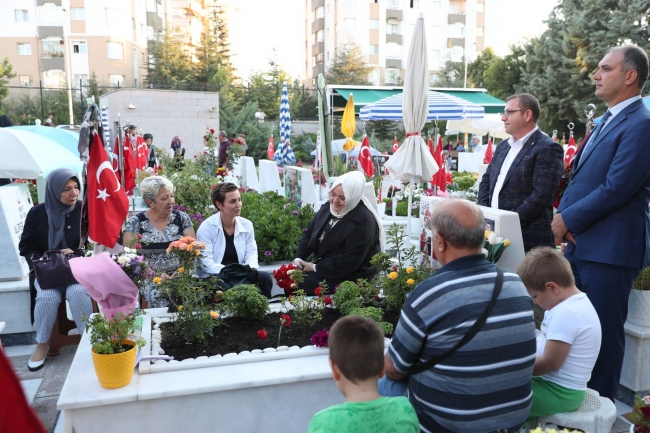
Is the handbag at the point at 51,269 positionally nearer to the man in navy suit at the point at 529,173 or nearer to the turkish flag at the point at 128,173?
the turkish flag at the point at 128,173

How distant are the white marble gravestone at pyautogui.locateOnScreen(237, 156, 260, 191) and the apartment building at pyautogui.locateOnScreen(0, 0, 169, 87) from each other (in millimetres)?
27255

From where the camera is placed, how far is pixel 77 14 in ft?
126

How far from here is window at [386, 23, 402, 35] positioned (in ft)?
156

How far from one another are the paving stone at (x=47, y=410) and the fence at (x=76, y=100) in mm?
25226

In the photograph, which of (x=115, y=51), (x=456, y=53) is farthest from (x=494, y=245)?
(x=456, y=53)

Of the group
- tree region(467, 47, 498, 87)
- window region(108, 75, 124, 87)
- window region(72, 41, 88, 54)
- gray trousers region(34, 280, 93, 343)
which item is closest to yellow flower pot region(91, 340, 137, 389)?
gray trousers region(34, 280, 93, 343)

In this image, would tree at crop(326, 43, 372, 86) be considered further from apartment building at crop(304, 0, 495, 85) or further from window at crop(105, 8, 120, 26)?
window at crop(105, 8, 120, 26)

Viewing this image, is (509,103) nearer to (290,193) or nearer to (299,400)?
(299,400)

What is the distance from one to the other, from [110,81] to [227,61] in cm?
861

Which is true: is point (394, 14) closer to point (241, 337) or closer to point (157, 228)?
point (157, 228)

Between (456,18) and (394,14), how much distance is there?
7016 millimetres

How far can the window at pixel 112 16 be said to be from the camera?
126ft

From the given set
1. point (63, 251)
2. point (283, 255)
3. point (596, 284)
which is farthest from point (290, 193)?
point (596, 284)

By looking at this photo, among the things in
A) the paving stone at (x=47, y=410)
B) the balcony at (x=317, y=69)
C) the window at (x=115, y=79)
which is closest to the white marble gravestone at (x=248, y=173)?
the paving stone at (x=47, y=410)
